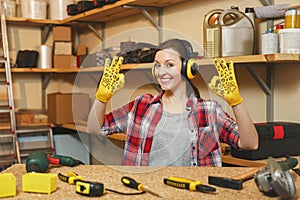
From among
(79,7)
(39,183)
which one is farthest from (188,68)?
(79,7)

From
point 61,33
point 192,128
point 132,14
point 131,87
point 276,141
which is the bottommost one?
point 276,141

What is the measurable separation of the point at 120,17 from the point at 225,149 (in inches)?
69.1

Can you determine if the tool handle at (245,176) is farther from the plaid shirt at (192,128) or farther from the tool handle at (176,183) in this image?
the plaid shirt at (192,128)

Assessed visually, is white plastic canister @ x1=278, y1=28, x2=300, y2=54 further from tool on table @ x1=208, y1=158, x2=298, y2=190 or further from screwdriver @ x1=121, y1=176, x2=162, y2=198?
screwdriver @ x1=121, y1=176, x2=162, y2=198

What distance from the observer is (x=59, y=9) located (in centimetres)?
387

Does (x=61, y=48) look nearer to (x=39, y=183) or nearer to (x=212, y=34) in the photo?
(x=212, y=34)

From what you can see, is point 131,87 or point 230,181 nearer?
point 230,181

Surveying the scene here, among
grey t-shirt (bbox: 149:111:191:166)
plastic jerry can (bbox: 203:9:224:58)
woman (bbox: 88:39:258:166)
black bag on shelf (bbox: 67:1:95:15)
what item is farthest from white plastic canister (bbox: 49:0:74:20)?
grey t-shirt (bbox: 149:111:191:166)

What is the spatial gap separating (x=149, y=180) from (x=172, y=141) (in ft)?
1.45

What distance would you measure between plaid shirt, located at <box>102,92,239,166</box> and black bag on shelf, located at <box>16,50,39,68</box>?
7.10 ft

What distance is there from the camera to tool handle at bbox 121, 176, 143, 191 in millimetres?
1153

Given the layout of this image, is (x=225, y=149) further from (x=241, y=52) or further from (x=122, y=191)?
(x=122, y=191)

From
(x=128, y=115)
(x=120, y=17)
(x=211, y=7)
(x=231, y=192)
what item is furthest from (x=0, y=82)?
(x=231, y=192)

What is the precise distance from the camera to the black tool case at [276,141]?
1.95 meters
